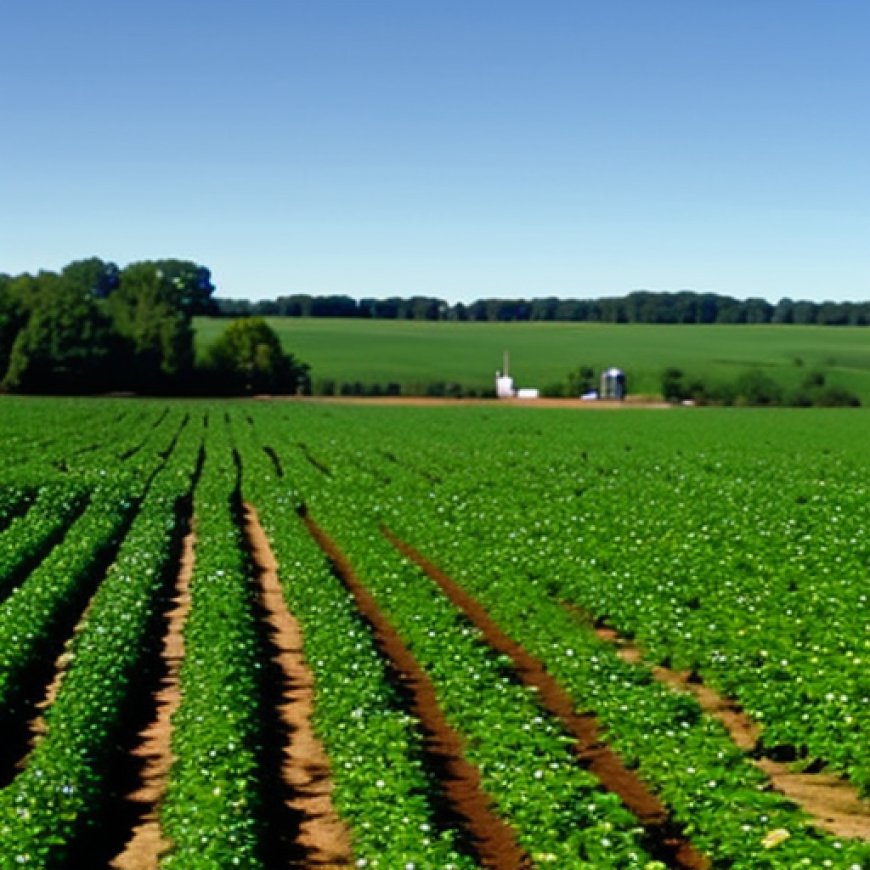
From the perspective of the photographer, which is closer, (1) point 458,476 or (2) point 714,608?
(2) point 714,608

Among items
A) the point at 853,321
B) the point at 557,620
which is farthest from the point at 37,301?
the point at 853,321

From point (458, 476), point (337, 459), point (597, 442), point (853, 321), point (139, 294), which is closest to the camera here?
point (458, 476)

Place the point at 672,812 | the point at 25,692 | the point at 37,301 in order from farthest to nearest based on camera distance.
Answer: the point at 37,301 < the point at 25,692 < the point at 672,812

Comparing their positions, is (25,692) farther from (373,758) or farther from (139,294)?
(139,294)

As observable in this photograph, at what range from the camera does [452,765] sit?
11414mm

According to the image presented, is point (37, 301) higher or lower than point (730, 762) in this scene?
higher

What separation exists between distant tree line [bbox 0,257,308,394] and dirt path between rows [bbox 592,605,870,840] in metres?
92.5

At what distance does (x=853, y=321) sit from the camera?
19438 cm

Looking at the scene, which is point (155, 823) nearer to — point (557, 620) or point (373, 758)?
point (373, 758)

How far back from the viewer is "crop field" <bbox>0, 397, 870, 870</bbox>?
935 centimetres

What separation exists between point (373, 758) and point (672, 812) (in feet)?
7.90

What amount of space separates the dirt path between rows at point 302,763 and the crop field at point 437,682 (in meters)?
0.04

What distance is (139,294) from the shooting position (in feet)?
383

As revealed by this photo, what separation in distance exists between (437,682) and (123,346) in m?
95.9
